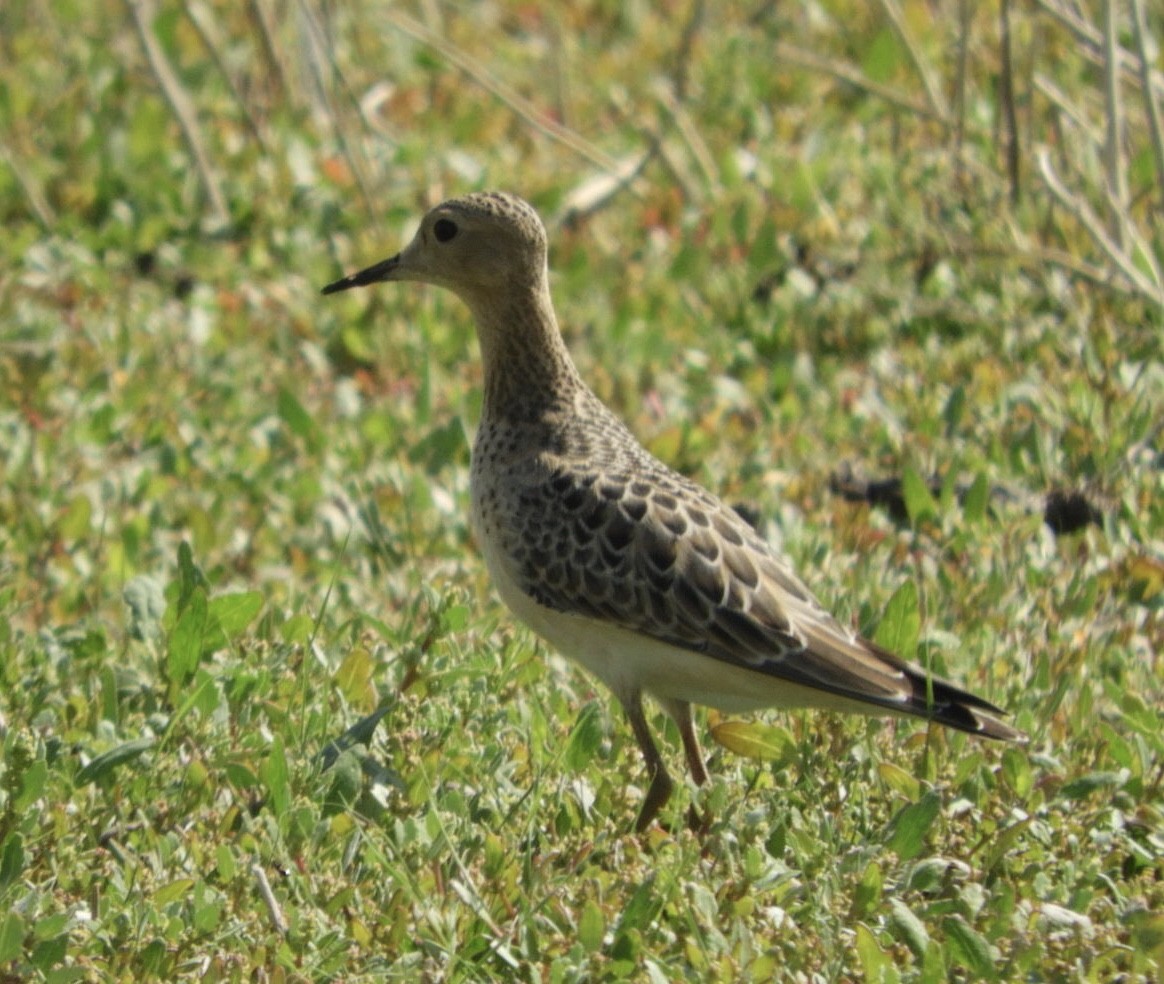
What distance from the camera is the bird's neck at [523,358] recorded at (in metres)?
6.00

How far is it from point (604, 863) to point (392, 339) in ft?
13.3

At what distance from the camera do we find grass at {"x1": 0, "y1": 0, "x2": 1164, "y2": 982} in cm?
452

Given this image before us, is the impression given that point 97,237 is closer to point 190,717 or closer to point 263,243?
point 263,243

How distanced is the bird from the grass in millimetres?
184

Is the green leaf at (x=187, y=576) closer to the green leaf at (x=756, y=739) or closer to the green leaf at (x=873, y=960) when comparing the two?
the green leaf at (x=756, y=739)

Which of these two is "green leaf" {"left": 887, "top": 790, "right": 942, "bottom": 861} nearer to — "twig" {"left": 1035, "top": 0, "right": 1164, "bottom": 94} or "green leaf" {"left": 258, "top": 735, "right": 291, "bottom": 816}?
"green leaf" {"left": 258, "top": 735, "right": 291, "bottom": 816}

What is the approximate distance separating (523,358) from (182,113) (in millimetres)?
3311

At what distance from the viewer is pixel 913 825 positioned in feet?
15.5

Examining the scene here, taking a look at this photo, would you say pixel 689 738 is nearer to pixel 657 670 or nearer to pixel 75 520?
pixel 657 670

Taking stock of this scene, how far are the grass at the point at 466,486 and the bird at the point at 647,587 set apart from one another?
184 mm

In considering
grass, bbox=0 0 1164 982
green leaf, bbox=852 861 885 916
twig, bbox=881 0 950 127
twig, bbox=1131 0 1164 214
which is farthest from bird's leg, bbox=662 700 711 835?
twig, bbox=881 0 950 127

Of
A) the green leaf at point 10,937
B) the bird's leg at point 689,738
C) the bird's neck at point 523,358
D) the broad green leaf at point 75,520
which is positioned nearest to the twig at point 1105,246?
the bird's neck at point 523,358

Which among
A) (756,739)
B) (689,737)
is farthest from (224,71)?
(756,739)

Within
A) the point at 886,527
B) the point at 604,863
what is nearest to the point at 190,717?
the point at 604,863
